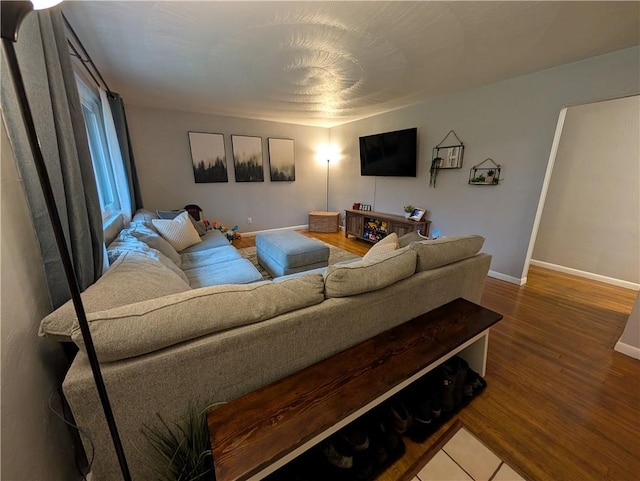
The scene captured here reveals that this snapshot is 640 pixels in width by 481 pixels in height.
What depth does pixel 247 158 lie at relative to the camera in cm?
464

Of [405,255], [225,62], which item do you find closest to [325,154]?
[225,62]

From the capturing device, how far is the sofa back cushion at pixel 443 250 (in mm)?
1423

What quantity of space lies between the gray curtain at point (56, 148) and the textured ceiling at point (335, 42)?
742 mm

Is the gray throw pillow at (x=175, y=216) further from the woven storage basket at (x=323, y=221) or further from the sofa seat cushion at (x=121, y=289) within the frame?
the woven storage basket at (x=323, y=221)

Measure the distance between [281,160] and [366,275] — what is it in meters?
4.35

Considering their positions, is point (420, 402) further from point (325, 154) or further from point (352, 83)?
point (325, 154)

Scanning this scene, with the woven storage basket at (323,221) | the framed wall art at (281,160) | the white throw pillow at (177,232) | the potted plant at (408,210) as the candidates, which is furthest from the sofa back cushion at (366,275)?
the framed wall art at (281,160)

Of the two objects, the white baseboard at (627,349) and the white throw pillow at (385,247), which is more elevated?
the white throw pillow at (385,247)

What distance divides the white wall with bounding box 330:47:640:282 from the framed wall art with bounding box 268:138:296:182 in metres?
2.01

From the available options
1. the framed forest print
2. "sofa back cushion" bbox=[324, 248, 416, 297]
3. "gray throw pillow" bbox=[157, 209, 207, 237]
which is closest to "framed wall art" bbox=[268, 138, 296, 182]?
the framed forest print

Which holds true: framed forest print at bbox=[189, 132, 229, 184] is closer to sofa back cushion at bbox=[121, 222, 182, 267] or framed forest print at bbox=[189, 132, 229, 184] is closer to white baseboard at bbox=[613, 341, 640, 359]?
sofa back cushion at bbox=[121, 222, 182, 267]

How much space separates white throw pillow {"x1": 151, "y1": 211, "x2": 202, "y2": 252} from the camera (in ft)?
9.00

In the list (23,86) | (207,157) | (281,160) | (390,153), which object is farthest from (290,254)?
(281,160)

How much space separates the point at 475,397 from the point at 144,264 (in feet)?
6.88
